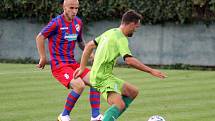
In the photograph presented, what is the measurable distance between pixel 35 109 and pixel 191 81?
6.05 metres

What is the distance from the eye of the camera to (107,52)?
29.6 ft

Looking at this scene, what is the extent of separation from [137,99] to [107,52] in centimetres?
456

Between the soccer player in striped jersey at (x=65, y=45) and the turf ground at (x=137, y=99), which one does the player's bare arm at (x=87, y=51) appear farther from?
the turf ground at (x=137, y=99)

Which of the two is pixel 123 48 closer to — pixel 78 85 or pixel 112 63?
pixel 112 63

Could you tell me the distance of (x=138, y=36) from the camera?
2622 centimetres

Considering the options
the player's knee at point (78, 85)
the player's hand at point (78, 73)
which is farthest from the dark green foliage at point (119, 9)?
the player's hand at point (78, 73)

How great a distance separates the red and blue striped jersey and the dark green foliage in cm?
1457

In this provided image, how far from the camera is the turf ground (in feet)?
37.0

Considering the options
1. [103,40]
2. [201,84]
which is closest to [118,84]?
[103,40]

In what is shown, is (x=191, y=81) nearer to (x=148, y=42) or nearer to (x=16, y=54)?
(x=148, y=42)

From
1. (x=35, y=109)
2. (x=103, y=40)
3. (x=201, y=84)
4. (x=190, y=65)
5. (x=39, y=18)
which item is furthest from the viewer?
(x=39, y=18)

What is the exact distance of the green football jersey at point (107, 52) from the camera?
8.89 meters

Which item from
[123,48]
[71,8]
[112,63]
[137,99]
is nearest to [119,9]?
[137,99]

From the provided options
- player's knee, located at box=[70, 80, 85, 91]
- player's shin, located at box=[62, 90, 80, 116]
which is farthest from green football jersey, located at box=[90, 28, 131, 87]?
player's shin, located at box=[62, 90, 80, 116]
